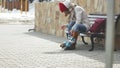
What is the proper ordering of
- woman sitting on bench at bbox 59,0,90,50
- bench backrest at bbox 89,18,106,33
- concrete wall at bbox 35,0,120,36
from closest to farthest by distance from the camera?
bench backrest at bbox 89,18,106,33
woman sitting on bench at bbox 59,0,90,50
concrete wall at bbox 35,0,120,36

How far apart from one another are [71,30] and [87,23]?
43cm

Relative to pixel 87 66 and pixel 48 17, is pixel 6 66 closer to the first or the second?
pixel 87 66

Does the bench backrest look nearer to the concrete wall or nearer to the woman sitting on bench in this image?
the woman sitting on bench

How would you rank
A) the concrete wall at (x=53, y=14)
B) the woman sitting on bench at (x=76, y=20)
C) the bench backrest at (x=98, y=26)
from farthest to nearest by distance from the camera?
the concrete wall at (x=53, y=14) < the woman sitting on bench at (x=76, y=20) < the bench backrest at (x=98, y=26)

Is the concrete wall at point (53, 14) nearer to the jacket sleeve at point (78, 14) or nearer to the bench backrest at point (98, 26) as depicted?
the jacket sleeve at point (78, 14)

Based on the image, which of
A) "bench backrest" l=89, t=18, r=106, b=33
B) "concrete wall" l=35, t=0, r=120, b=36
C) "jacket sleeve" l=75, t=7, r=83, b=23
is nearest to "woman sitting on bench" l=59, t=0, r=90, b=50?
"jacket sleeve" l=75, t=7, r=83, b=23

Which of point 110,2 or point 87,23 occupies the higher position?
point 110,2

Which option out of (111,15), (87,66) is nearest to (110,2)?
(111,15)

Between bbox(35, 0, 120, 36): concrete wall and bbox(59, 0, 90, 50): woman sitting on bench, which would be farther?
bbox(35, 0, 120, 36): concrete wall

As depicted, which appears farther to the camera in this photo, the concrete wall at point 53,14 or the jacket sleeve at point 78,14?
the concrete wall at point 53,14

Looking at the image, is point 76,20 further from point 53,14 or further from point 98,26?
point 53,14

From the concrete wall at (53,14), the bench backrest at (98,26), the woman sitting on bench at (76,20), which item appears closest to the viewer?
the bench backrest at (98,26)

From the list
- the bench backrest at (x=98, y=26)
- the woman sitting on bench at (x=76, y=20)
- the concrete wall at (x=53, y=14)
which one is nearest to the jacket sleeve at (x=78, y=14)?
the woman sitting on bench at (x=76, y=20)

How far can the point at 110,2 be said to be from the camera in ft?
5.50
